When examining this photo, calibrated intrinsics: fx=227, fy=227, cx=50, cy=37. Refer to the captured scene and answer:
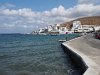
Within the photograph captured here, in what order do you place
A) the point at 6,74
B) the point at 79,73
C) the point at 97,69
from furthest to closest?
the point at 6,74
the point at 79,73
the point at 97,69

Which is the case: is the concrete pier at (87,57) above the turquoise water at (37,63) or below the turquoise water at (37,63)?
above

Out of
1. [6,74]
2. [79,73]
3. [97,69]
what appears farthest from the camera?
[6,74]

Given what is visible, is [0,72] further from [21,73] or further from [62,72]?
[62,72]

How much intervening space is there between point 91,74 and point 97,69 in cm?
141

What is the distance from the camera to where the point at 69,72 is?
17922mm

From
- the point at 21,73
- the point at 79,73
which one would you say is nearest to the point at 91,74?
the point at 79,73

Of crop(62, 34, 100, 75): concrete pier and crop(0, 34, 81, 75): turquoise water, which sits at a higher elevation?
crop(62, 34, 100, 75): concrete pier

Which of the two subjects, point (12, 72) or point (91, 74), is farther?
Result: point (12, 72)

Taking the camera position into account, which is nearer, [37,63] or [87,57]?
[87,57]

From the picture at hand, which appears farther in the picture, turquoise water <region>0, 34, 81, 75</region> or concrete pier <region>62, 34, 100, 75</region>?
turquoise water <region>0, 34, 81, 75</region>

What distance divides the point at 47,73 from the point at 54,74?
76 centimetres

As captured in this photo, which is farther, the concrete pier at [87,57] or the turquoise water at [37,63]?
the turquoise water at [37,63]

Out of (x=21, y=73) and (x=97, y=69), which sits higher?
(x=97, y=69)

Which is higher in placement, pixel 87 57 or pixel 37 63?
pixel 87 57
